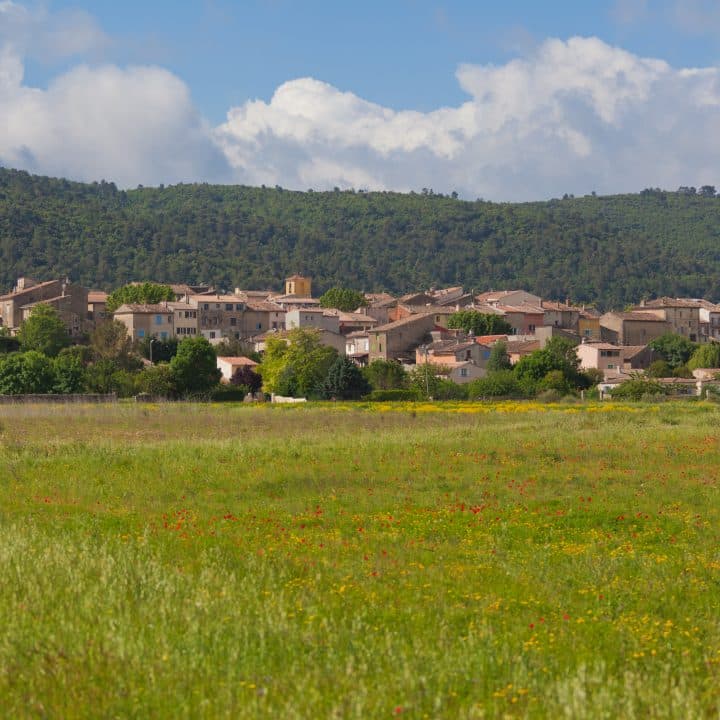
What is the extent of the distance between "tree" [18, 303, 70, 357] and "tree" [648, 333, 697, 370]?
2889 inches

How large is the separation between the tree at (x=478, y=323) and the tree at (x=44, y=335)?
50806 mm

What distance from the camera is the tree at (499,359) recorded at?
383ft

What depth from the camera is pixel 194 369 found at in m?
101

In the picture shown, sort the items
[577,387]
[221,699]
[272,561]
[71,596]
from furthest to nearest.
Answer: [577,387] → [272,561] → [71,596] → [221,699]

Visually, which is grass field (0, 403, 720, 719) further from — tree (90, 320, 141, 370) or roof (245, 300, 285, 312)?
roof (245, 300, 285, 312)

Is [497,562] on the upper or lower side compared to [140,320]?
lower

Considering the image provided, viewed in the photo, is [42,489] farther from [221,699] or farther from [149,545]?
[221,699]

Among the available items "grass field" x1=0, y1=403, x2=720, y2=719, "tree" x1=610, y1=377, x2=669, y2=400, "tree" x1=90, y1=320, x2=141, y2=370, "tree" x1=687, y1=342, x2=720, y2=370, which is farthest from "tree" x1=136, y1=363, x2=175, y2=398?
"grass field" x1=0, y1=403, x2=720, y2=719

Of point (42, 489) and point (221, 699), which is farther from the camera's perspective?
point (42, 489)

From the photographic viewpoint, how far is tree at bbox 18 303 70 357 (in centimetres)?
12862

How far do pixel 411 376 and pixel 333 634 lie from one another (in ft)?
307

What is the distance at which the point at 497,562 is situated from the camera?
704 inches

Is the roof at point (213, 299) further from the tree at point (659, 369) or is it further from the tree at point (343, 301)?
the tree at point (659, 369)

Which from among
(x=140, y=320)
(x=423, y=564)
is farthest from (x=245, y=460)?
(x=140, y=320)
